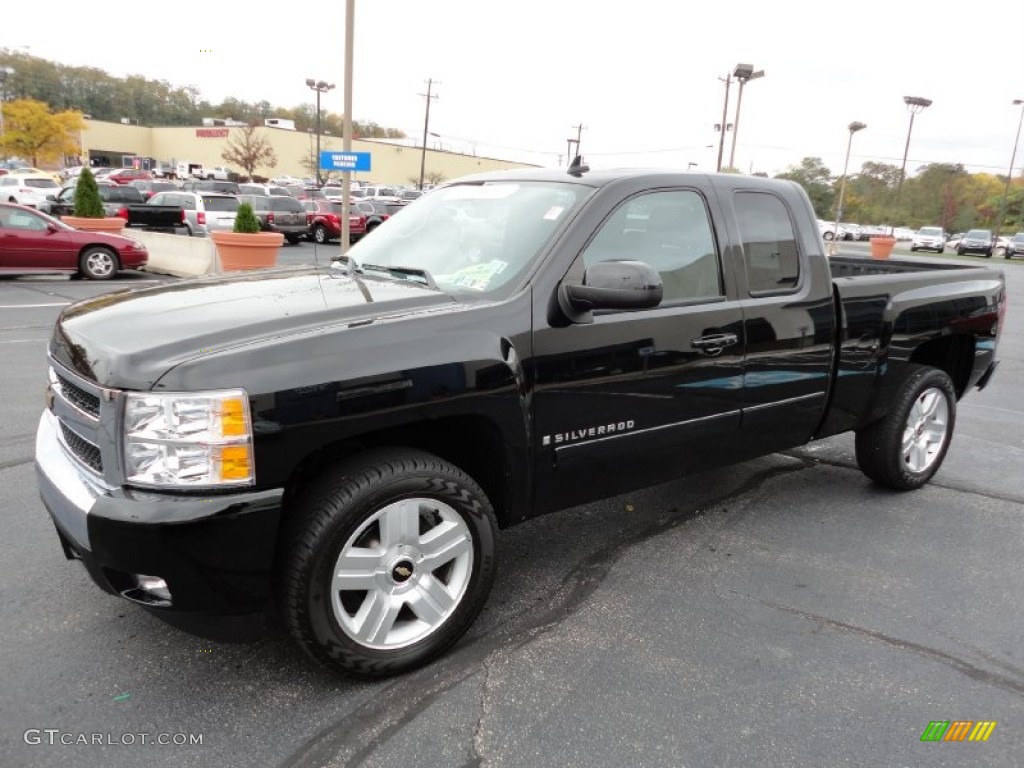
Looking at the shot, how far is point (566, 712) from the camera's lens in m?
2.58

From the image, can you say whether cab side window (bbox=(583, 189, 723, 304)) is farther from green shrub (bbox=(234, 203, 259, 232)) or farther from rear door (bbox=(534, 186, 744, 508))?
green shrub (bbox=(234, 203, 259, 232))

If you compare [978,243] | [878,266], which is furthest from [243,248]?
[978,243]

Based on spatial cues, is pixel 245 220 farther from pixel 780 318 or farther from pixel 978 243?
pixel 978 243

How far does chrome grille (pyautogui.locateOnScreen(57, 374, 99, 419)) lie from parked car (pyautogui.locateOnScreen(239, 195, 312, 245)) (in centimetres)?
2417

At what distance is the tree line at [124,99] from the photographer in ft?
355

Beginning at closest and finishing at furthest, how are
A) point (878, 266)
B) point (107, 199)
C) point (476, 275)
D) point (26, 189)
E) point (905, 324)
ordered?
1. point (476, 275)
2. point (905, 324)
3. point (878, 266)
4. point (107, 199)
5. point (26, 189)

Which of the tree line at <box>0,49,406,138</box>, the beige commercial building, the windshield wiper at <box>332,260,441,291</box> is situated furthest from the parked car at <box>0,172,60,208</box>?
the tree line at <box>0,49,406,138</box>

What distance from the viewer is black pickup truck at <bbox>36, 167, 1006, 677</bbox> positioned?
2.32 m

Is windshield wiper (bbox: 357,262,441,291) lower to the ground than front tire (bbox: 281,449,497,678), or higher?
higher

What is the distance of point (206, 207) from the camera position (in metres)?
23.9

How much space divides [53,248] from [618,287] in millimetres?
14253

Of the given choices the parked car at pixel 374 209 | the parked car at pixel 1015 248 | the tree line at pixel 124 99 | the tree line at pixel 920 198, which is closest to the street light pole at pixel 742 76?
the parked car at pixel 374 209
